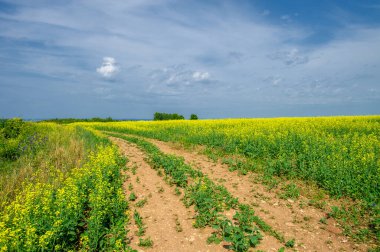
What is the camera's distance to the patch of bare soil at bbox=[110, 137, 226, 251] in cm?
621

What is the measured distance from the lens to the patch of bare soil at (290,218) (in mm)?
6270

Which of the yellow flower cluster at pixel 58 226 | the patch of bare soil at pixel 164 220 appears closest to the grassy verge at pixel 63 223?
the yellow flower cluster at pixel 58 226

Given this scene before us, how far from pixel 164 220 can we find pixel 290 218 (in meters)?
3.60

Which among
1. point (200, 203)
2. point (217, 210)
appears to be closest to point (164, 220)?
point (200, 203)

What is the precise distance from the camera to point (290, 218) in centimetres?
759

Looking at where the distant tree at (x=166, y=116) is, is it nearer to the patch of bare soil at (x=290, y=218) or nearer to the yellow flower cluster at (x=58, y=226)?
the patch of bare soil at (x=290, y=218)

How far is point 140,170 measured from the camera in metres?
12.3

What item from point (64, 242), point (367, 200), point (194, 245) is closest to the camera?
point (64, 242)

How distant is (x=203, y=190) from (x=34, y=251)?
497 cm

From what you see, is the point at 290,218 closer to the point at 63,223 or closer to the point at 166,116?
the point at 63,223

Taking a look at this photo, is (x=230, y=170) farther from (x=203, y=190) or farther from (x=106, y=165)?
(x=106, y=165)

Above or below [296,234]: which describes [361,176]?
above

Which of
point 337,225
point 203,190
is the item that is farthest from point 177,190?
point 337,225

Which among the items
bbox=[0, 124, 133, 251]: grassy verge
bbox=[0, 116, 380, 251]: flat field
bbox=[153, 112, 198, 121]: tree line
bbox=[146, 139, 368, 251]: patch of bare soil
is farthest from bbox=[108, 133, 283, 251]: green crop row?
bbox=[153, 112, 198, 121]: tree line
